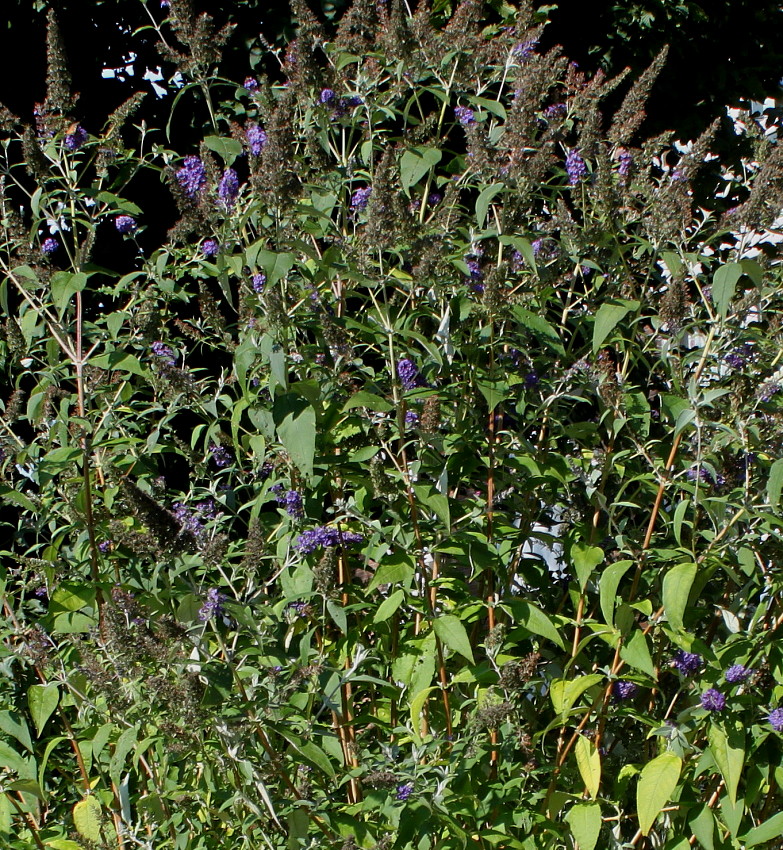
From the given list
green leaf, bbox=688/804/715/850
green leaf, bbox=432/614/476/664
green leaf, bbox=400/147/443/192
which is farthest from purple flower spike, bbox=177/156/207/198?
green leaf, bbox=688/804/715/850

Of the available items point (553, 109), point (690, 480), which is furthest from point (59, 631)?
point (553, 109)

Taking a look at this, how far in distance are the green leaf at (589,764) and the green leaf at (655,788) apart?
0.16 m

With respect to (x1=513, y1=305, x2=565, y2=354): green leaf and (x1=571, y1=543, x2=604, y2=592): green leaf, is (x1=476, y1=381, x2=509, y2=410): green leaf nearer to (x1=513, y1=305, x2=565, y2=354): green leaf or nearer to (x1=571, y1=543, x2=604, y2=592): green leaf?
(x1=513, y1=305, x2=565, y2=354): green leaf

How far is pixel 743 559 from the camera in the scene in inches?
104

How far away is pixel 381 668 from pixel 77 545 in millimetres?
1067

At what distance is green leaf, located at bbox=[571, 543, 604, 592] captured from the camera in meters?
2.78

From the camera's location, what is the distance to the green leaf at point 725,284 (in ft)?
7.93

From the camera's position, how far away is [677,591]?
2527mm

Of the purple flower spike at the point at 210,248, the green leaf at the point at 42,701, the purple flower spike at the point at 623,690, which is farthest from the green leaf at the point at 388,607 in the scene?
the purple flower spike at the point at 210,248

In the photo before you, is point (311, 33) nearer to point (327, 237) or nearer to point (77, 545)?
point (327, 237)

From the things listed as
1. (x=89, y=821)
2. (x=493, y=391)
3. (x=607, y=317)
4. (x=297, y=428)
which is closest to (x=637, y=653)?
(x=493, y=391)

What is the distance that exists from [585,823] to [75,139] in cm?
262

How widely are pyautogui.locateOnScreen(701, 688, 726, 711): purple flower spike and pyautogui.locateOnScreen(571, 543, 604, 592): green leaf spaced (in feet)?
1.45

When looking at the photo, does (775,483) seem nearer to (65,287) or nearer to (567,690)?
(567,690)
